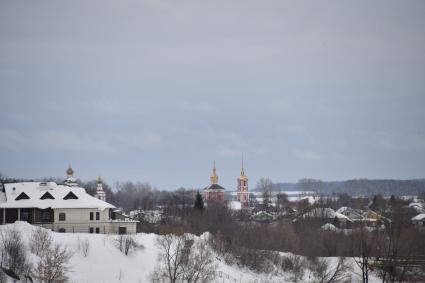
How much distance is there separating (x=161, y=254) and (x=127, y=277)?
354cm

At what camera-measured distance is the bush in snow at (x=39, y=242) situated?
52422 millimetres

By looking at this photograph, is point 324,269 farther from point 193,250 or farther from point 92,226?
point 92,226

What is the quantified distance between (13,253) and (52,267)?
4049 millimetres

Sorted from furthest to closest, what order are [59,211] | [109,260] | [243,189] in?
[243,189]
[59,211]
[109,260]

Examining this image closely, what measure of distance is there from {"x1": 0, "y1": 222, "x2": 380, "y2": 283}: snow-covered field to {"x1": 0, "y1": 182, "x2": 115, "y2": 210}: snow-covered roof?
9.15 m

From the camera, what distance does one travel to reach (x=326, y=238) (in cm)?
8688

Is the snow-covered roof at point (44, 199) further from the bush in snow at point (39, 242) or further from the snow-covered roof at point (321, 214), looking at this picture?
the snow-covered roof at point (321, 214)

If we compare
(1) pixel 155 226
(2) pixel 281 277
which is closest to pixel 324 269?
(2) pixel 281 277

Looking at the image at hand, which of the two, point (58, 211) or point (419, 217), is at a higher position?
point (58, 211)

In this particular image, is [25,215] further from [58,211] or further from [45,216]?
[58,211]

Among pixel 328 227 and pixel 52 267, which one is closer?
pixel 52 267

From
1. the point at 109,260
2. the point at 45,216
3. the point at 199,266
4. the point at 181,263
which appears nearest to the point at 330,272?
the point at 199,266

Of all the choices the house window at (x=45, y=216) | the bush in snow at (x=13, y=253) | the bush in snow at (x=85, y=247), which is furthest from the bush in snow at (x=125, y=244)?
the house window at (x=45, y=216)

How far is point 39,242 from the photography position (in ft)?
175
